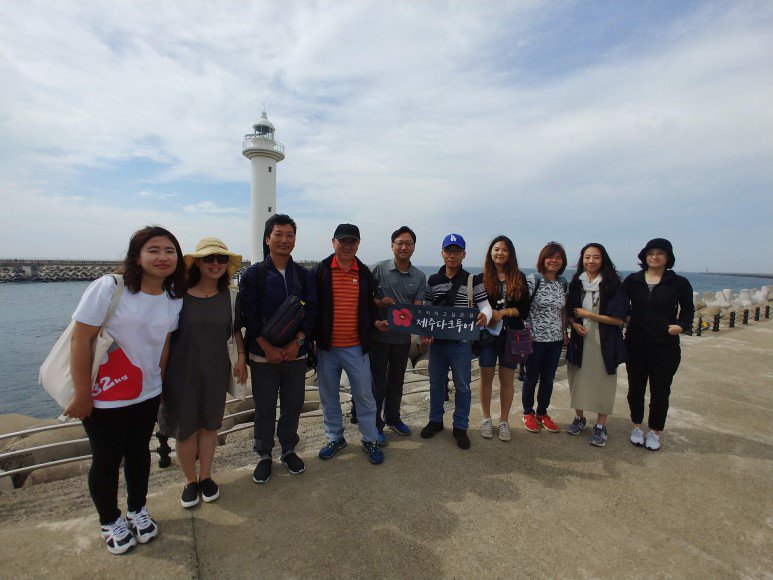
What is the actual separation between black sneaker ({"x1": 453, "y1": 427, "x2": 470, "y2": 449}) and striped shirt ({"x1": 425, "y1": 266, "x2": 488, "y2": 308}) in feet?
4.43

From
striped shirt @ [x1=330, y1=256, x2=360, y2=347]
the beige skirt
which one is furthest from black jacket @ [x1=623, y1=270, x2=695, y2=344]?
striped shirt @ [x1=330, y1=256, x2=360, y2=347]

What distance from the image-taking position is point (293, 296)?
10.4ft

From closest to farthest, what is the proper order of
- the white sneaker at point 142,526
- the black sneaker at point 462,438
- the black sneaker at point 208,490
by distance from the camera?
the white sneaker at point 142,526 → the black sneaker at point 208,490 → the black sneaker at point 462,438

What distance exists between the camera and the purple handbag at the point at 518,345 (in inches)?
155

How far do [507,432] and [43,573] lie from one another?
3859mm

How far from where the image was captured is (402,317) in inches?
146

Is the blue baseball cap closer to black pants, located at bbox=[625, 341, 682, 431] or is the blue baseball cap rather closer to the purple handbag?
the purple handbag

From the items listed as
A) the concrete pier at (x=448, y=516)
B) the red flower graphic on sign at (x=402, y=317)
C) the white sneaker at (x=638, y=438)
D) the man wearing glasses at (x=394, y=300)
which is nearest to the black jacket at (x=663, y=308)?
the white sneaker at (x=638, y=438)

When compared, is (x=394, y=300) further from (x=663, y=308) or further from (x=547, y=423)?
(x=663, y=308)

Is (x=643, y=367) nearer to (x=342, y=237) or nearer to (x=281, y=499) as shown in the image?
(x=342, y=237)

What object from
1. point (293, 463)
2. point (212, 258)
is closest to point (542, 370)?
point (293, 463)

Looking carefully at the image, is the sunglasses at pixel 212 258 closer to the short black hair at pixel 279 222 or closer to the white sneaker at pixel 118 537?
the short black hair at pixel 279 222

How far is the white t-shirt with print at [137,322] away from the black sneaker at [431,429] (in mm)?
2639

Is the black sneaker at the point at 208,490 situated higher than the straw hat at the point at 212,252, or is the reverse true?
the straw hat at the point at 212,252
